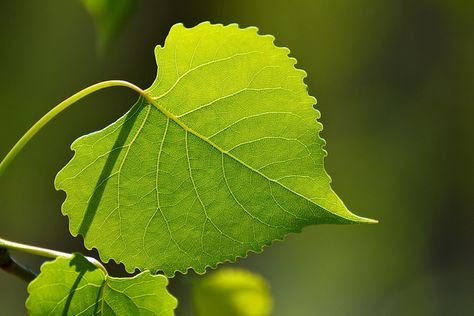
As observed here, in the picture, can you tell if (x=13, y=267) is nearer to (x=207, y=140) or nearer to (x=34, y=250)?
(x=34, y=250)

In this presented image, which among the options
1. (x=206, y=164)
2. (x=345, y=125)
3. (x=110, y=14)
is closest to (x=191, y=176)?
(x=206, y=164)

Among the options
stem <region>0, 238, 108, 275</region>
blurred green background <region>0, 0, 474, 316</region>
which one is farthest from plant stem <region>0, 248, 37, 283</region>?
blurred green background <region>0, 0, 474, 316</region>

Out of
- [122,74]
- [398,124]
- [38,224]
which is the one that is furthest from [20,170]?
[398,124]

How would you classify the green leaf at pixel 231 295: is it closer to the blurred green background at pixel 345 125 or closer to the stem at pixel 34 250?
the stem at pixel 34 250

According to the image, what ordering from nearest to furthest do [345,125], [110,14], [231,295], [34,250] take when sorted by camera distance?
1. [34,250]
2. [110,14]
3. [231,295]
4. [345,125]

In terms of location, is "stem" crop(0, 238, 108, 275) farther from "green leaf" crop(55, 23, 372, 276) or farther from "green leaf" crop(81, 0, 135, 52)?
"green leaf" crop(81, 0, 135, 52)

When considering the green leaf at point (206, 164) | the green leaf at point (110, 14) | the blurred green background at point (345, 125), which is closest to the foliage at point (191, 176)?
the green leaf at point (206, 164)

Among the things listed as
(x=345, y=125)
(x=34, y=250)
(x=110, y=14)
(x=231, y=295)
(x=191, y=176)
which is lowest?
(x=231, y=295)

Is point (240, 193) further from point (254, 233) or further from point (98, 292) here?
point (98, 292)
